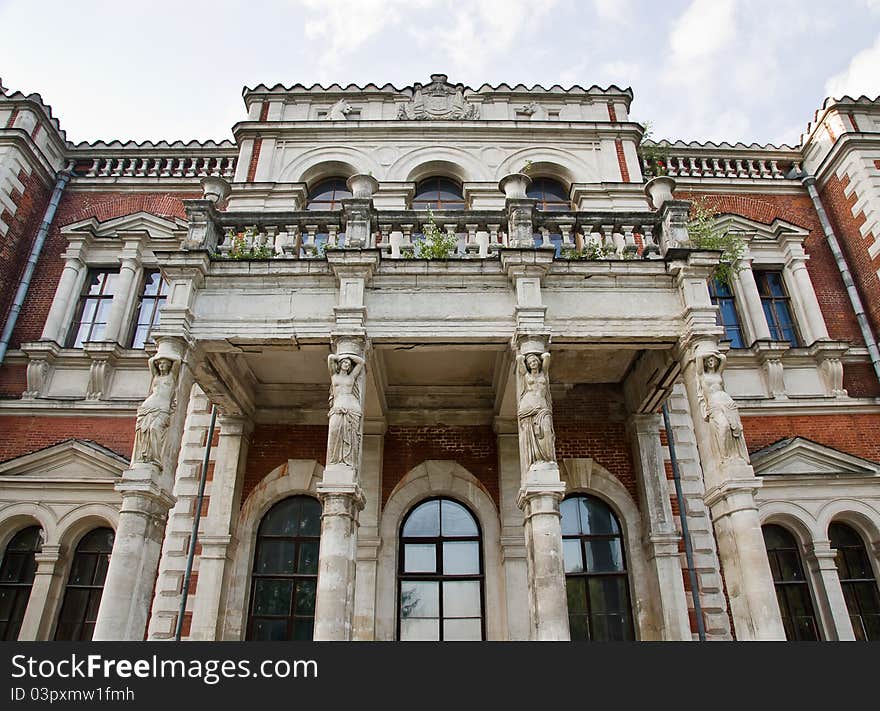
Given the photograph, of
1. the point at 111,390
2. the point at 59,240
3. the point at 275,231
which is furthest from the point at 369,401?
the point at 59,240

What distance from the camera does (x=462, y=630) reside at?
10031 mm

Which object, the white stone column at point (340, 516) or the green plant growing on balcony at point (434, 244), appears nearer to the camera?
the white stone column at point (340, 516)

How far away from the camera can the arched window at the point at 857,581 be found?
10.2m

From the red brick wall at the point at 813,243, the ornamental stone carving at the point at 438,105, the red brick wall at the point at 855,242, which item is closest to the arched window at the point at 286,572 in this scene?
the ornamental stone carving at the point at 438,105

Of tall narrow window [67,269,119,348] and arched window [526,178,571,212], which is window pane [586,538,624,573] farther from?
tall narrow window [67,269,119,348]

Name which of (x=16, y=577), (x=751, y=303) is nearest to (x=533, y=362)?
(x=751, y=303)

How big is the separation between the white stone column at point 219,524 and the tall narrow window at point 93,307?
3.95 m

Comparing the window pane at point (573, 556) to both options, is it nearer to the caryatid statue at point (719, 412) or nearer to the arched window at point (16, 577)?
the caryatid statue at point (719, 412)

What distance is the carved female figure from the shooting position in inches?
300

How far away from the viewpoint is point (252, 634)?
32.7 ft

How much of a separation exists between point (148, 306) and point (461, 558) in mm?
8062

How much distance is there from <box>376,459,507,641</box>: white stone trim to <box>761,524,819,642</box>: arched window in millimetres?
4436

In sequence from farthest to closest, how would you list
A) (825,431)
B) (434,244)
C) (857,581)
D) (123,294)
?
(123,294), (825,431), (857,581), (434,244)

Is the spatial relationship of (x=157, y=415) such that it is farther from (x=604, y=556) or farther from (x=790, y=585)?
(x=790, y=585)
